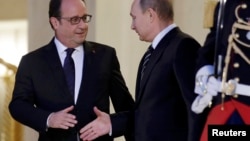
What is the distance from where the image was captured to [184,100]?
182cm

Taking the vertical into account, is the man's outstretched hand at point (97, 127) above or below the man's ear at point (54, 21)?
below

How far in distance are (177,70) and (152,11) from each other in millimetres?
262

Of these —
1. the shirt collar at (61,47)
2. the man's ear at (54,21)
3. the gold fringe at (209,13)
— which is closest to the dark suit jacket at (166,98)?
the gold fringe at (209,13)

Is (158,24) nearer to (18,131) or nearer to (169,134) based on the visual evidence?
(169,134)

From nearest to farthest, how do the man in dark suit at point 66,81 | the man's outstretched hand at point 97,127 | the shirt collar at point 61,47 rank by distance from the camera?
1. the man's outstretched hand at point 97,127
2. the man in dark suit at point 66,81
3. the shirt collar at point 61,47

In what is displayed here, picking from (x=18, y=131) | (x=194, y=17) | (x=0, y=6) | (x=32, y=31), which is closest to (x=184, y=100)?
(x=194, y=17)

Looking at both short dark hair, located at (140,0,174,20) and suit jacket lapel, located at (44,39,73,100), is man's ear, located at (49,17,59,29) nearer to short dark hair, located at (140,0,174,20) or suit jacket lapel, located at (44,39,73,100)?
suit jacket lapel, located at (44,39,73,100)

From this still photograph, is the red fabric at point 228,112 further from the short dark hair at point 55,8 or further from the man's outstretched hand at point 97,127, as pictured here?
the short dark hair at point 55,8

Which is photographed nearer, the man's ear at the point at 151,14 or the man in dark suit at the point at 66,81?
the man's ear at the point at 151,14

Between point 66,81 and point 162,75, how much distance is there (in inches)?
19.3

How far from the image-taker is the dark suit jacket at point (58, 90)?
225cm

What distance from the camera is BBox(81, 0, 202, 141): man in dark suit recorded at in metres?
1.91

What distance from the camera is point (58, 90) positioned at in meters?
2.26

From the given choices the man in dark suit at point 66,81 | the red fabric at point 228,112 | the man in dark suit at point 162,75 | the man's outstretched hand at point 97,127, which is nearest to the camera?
the red fabric at point 228,112
